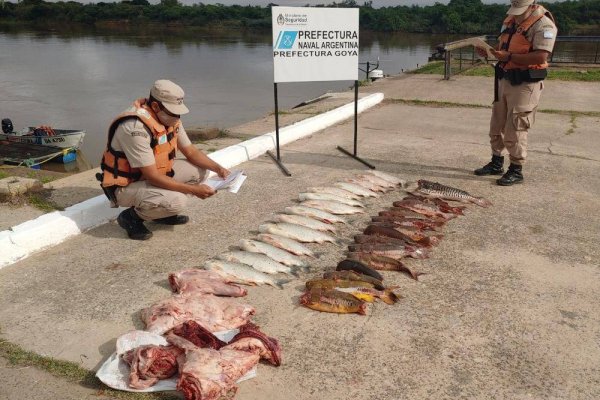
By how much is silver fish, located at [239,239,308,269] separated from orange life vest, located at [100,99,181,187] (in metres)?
1.20

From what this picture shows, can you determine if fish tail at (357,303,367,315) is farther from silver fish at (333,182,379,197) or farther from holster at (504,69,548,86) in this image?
holster at (504,69,548,86)

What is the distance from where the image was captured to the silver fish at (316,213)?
558 centimetres

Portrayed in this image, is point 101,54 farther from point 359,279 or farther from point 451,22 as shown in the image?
point 359,279

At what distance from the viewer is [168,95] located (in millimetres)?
4688

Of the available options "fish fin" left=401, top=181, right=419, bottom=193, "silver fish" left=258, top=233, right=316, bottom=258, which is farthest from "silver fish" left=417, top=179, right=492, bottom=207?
"silver fish" left=258, top=233, right=316, bottom=258

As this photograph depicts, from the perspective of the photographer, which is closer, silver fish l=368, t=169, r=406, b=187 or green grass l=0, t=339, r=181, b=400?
green grass l=0, t=339, r=181, b=400

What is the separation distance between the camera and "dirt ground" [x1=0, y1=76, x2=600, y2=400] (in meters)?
3.20

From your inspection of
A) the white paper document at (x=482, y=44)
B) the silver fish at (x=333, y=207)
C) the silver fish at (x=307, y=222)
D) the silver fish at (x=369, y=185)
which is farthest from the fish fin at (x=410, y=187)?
the white paper document at (x=482, y=44)

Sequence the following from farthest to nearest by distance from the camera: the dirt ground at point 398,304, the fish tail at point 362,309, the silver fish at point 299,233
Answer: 1. the silver fish at point 299,233
2. the fish tail at point 362,309
3. the dirt ground at point 398,304

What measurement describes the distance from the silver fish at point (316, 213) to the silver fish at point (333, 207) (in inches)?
4.2

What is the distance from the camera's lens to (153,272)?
4.52 metres

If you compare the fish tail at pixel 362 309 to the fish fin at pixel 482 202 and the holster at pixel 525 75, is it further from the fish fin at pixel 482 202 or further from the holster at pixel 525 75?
the holster at pixel 525 75

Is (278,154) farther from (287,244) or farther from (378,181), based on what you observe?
(287,244)

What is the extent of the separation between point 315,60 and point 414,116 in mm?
4825
